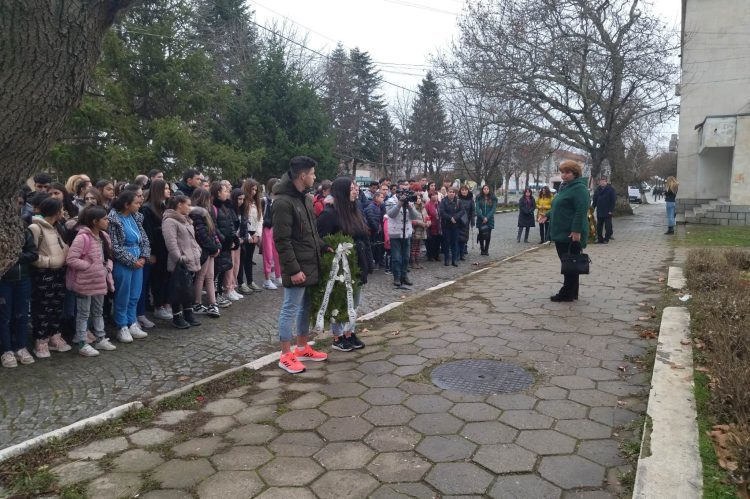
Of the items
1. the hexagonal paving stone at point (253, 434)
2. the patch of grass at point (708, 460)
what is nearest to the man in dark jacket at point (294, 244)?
the hexagonal paving stone at point (253, 434)

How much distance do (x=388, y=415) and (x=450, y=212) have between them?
8036 mm

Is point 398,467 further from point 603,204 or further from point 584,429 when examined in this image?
point 603,204

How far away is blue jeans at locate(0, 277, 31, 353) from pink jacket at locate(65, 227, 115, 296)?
0.39 metres

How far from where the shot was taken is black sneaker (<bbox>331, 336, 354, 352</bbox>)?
18.3ft

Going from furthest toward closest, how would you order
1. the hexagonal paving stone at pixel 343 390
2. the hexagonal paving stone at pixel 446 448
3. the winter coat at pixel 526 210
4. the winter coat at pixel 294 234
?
the winter coat at pixel 526 210 → the winter coat at pixel 294 234 → the hexagonal paving stone at pixel 343 390 → the hexagonal paving stone at pixel 446 448

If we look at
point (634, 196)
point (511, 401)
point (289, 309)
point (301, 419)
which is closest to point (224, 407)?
point (301, 419)

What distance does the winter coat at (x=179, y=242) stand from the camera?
641 cm

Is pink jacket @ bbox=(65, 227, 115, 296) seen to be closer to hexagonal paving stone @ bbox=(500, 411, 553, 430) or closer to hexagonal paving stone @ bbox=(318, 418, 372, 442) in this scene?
hexagonal paving stone @ bbox=(318, 418, 372, 442)

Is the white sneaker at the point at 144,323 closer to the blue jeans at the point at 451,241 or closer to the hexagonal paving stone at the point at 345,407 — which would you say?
the hexagonal paving stone at the point at 345,407

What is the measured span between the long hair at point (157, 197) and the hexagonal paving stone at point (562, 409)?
5.16 metres

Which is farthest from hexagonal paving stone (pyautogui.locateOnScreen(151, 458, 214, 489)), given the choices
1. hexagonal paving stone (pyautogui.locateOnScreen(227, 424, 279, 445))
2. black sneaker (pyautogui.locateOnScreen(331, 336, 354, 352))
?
black sneaker (pyautogui.locateOnScreen(331, 336, 354, 352))

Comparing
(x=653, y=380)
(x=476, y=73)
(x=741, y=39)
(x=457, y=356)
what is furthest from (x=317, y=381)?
(x=741, y=39)

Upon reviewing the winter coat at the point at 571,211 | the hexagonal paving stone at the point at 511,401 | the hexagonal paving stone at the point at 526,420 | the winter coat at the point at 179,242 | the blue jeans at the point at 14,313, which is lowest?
the hexagonal paving stone at the point at 526,420

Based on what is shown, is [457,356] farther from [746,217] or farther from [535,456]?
[746,217]
